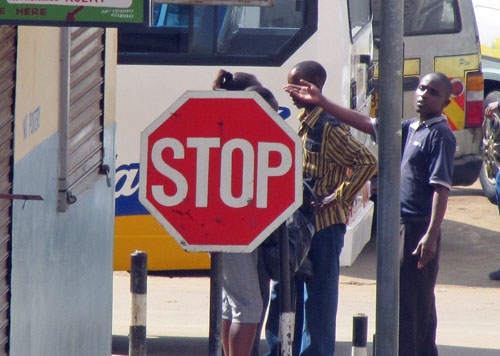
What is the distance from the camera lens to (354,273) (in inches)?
400

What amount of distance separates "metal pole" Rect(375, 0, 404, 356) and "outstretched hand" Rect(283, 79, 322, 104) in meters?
1.27

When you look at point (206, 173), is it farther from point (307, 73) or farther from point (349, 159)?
point (307, 73)

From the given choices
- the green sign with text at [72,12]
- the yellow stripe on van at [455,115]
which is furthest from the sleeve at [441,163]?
the yellow stripe on van at [455,115]

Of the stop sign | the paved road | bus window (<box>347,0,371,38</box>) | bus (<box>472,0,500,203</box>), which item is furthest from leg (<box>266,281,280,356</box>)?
bus (<box>472,0,500,203</box>)

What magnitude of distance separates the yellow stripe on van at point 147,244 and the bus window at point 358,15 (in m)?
2.13

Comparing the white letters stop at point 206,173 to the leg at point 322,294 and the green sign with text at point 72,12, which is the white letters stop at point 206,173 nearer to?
the green sign with text at point 72,12

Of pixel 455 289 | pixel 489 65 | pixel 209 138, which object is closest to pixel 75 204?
pixel 209 138

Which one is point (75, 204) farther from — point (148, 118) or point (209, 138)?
point (148, 118)

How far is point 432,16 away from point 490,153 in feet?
6.15

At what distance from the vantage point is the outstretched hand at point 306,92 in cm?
564

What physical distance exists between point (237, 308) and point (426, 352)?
1159 mm

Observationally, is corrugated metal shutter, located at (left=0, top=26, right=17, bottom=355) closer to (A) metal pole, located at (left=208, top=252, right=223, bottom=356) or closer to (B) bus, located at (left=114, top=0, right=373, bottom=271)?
(A) metal pole, located at (left=208, top=252, right=223, bottom=356)

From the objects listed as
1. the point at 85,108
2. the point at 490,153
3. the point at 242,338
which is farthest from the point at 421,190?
the point at 490,153

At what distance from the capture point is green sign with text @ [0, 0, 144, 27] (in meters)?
3.24
